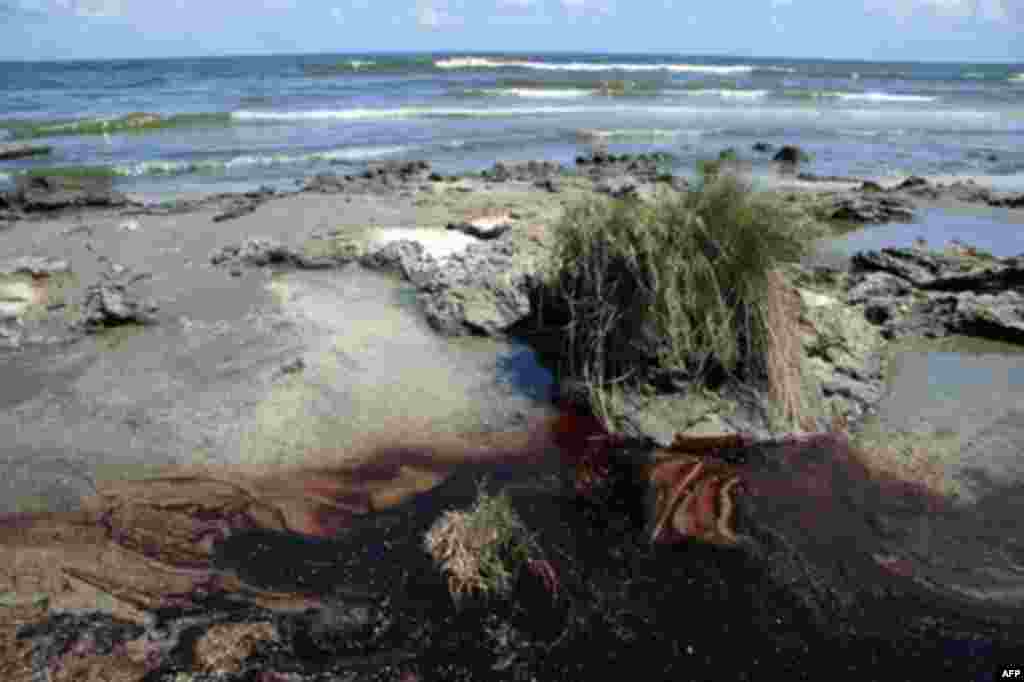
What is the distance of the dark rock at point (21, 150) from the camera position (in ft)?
62.9

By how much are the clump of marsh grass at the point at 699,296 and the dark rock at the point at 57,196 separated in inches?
428

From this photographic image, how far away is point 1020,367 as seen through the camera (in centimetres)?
629

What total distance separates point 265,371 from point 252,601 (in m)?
2.80

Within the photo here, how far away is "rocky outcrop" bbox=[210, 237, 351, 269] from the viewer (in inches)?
348

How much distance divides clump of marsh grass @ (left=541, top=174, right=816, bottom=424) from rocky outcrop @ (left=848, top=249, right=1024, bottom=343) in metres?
2.16

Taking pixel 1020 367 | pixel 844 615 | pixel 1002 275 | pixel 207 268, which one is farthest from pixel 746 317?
pixel 207 268

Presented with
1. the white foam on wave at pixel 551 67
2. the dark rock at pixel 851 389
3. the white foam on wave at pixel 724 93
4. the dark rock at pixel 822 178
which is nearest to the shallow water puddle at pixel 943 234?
→ the dark rock at pixel 822 178

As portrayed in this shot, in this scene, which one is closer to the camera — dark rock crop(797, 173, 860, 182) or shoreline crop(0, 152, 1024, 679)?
shoreline crop(0, 152, 1024, 679)

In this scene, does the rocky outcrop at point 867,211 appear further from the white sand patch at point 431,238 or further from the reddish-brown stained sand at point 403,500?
the reddish-brown stained sand at point 403,500

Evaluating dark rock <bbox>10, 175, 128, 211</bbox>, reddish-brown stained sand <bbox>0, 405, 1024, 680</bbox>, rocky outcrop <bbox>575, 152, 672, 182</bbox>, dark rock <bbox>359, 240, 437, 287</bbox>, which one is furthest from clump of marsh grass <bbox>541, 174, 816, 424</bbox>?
dark rock <bbox>10, 175, 128, 211</bbox>

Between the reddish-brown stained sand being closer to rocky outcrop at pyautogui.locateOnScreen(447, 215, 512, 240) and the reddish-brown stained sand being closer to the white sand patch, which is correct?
the white sand patch

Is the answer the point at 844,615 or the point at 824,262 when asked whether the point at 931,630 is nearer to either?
the point at 844,615

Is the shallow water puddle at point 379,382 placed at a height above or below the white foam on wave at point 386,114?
below

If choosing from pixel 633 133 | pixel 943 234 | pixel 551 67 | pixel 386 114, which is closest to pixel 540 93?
pixel 386 114
